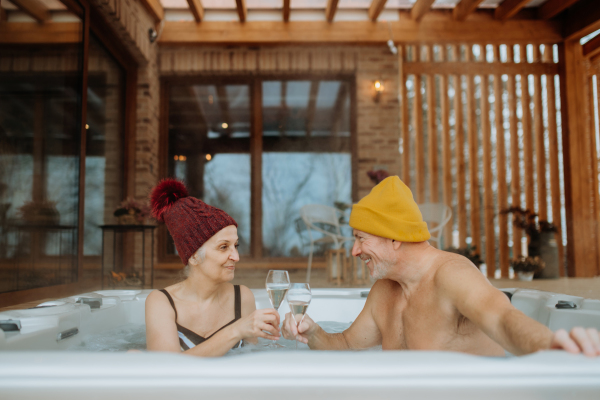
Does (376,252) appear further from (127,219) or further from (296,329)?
(127,219)

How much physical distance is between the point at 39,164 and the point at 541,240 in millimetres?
5139

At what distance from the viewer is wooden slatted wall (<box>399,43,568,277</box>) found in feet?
19.0

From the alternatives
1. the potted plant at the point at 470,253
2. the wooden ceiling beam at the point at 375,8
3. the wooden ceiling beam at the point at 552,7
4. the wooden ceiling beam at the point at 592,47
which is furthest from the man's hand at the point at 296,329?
the wooden ceiling beam at the point at 592,47

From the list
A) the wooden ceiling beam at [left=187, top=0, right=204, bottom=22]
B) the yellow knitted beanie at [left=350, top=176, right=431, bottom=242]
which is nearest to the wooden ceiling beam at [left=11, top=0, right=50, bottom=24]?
the wooden ceiling beam at [left=187, top=0, right=204, bottom=22]

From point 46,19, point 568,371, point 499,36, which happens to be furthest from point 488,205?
point 568,371

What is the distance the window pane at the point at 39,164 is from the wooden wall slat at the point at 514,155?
4918 mm

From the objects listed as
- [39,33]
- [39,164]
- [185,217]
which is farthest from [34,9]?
[185,217]

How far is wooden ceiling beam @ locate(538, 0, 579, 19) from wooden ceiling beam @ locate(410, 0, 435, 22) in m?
1.51

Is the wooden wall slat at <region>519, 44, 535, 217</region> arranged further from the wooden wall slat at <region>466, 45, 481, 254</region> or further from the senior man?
the senior man

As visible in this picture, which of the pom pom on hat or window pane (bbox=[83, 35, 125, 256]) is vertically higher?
window pane (bbox=[83, 35, 125, 256])

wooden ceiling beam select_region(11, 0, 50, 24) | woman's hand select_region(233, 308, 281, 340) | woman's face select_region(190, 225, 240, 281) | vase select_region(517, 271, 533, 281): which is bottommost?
vase select_region(517, 271, 533, 281)

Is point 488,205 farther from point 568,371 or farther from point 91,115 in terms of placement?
A: point 568,371

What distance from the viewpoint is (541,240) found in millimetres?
5449

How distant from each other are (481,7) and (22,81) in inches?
193
